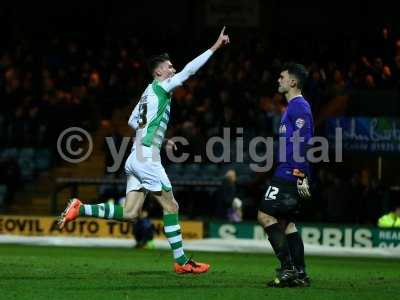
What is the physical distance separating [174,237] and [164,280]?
71cm

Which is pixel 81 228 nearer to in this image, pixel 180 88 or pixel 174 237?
pixel 180 88

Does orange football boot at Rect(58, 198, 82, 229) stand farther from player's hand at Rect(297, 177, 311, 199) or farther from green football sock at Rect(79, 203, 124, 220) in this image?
player's hand at Rect(297, 177, 311, 199)

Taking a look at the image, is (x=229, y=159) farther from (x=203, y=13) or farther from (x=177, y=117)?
(x=203, y=13)

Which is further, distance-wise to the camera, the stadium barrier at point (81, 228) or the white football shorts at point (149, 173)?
the stadium barrier at point (81, 228)

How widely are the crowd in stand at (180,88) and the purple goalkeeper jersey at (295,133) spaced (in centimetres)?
1123

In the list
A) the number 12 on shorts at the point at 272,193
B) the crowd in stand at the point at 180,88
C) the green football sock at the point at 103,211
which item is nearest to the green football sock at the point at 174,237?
the green football sock at the point at 103,211

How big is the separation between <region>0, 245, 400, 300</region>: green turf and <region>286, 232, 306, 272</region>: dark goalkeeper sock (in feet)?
1.00

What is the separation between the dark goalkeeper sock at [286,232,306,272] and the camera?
10938mm

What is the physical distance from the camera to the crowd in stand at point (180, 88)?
80.2ft

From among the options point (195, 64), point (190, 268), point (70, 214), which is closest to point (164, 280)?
point (190, 268)

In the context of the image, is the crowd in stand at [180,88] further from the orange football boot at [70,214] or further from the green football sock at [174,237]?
the orange football boot at [70,214]

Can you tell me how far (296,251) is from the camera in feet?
36.0

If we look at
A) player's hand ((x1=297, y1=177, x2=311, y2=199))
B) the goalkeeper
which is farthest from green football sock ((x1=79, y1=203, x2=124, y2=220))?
player's hand ((x1=297, y1=177, x2=311, y2=199))

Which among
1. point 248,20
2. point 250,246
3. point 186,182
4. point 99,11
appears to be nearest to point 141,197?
point 250,246
